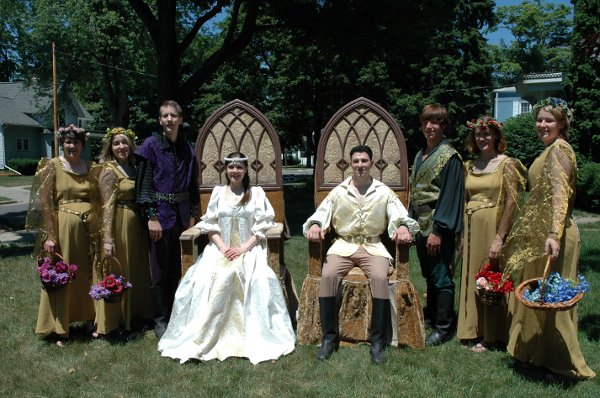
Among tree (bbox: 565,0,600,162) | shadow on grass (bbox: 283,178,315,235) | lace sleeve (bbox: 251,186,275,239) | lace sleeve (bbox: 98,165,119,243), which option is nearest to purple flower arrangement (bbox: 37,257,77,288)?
lace sleeve (bbox: 98,165,119,243)

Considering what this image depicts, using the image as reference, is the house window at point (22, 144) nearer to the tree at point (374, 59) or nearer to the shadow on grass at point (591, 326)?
the tree at point (374, 59)

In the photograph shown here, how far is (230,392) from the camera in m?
3.39

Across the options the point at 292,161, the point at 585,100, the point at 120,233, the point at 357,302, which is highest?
the point at 585,100

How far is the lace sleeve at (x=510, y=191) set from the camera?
3.90 m

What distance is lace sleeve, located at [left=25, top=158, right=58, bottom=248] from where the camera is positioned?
420cm

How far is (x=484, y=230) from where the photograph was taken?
13.3 feet

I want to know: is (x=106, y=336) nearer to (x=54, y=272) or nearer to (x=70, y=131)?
(x=54, y=272)

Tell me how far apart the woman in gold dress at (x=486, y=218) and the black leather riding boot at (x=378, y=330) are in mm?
659

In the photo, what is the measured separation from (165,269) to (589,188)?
12373 mm

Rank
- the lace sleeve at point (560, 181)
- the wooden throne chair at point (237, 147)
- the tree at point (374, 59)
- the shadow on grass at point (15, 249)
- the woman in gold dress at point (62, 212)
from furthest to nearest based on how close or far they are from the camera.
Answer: the tree at point (374, 59) → the shadow on grass at point (15, 249) → the wooden throne chair at point (237, 147) → the woman in gold dress at point (62, 212) → the lace sleeve at point (560, 181)

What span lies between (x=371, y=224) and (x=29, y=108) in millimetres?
39624

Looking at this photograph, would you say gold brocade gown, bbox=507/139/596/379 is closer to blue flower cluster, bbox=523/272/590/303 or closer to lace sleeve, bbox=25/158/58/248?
blue flower cluster, bbox=523/272/590/303

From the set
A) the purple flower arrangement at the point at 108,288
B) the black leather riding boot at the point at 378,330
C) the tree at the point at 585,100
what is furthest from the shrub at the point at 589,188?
the purple flower arrangement at the point at 108,288

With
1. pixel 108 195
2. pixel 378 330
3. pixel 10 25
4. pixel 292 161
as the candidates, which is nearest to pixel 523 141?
pixel 378 330
